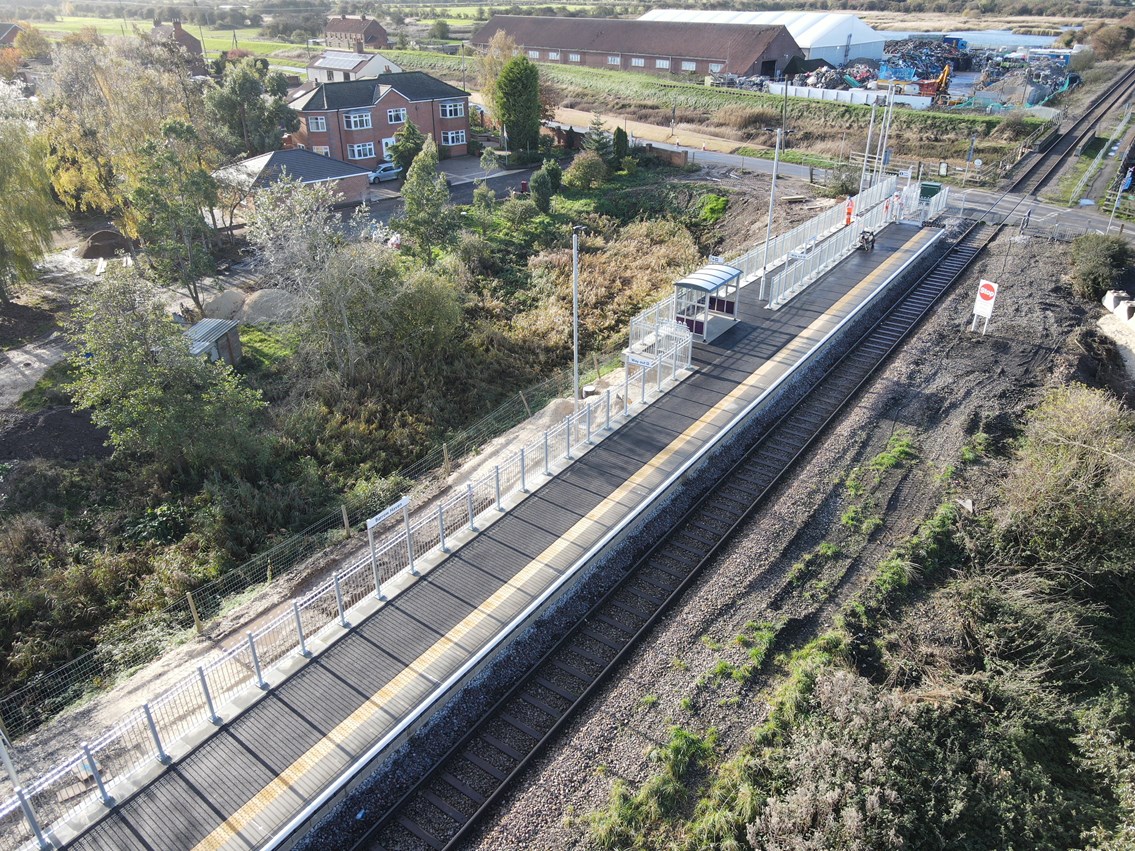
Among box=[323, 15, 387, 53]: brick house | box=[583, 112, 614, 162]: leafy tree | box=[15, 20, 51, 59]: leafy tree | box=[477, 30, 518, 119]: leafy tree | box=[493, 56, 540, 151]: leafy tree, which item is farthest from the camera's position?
box=[323, 15, 387, 53]: brick house

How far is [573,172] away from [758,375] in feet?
88.4

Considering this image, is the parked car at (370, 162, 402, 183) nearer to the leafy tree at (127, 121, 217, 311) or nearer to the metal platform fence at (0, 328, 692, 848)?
the leafy tree at (127, 121, 217, 311)

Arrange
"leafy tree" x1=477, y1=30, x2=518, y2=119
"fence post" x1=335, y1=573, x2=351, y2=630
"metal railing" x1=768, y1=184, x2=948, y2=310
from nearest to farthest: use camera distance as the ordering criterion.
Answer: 1. "fence post" x1=335, y1=573, x2=351, y2=630
2. "metal railing" x1=768, y1=184, x2=948, y2=310
3. "leafy tree" x1=477, y1=30, x2=518, y2=119

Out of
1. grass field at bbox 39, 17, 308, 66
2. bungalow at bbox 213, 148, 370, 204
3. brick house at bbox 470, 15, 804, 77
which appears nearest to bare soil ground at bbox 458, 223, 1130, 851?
bungalow at bbox 213, 148, 370, 204

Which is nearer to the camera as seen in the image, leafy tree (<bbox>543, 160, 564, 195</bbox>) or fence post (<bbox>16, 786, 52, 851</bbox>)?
fence post (<bbox>16, 786, 52, 851</bbox>)

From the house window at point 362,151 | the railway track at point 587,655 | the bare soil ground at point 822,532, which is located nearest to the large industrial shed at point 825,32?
the house window at point 362,151

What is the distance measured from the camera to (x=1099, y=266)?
2792 cm

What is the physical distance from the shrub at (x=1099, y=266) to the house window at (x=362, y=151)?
40937mm

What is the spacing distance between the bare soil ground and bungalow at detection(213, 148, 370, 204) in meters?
27.6

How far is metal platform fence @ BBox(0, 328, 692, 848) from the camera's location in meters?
10.6

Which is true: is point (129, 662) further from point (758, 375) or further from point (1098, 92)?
point (1098, 92)

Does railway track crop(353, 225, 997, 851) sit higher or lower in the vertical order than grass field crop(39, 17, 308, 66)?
lower

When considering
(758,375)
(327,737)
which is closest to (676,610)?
(327,737)

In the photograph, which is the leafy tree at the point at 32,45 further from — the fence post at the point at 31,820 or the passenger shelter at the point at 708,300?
the fence post at the point at 31,820
